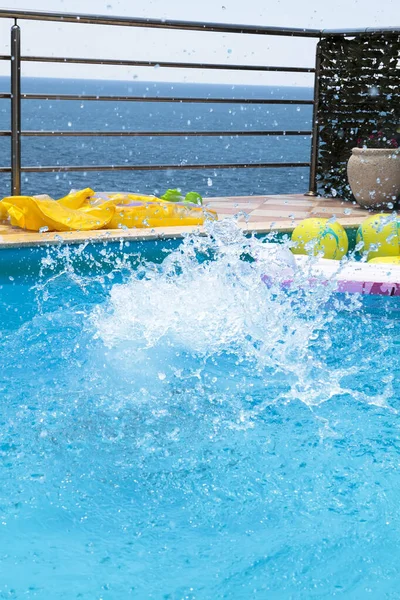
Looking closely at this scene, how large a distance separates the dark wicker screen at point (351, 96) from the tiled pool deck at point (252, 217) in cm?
34

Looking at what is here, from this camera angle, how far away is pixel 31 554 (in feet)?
6.01

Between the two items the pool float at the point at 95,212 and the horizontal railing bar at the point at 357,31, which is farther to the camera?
the horizontal railing bar at the point at 357,31

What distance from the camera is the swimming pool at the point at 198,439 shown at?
1.80m

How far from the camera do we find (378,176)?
591cm

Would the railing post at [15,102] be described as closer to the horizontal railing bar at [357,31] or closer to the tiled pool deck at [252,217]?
the tiled pool deck at [252,217]

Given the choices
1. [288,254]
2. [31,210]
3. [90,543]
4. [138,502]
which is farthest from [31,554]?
[31,210]

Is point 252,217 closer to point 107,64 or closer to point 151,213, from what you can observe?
point 151,213

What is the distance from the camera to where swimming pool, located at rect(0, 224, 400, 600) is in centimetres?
180

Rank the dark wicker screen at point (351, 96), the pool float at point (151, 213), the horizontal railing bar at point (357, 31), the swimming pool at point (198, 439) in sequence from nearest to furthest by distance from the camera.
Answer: the swimming pool at point (198, 439) → the pool float at point (151, 213) → the horizontal railing bar at point (357, 31) → the dark wicker screen at point (351, 96)

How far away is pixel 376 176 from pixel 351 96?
0.82 metres

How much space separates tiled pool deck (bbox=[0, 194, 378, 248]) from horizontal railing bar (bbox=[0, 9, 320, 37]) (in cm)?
113

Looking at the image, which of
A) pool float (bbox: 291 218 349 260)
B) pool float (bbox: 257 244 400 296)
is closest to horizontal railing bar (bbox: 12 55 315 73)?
pool float (bbox: 291 218 349 260)

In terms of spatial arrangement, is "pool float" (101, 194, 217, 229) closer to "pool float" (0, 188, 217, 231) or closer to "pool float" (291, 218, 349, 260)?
"pool float" (0, 188, 217, 231)

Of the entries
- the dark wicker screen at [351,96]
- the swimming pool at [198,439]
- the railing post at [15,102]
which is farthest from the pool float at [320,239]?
the dark wicker screen at [351,96]
